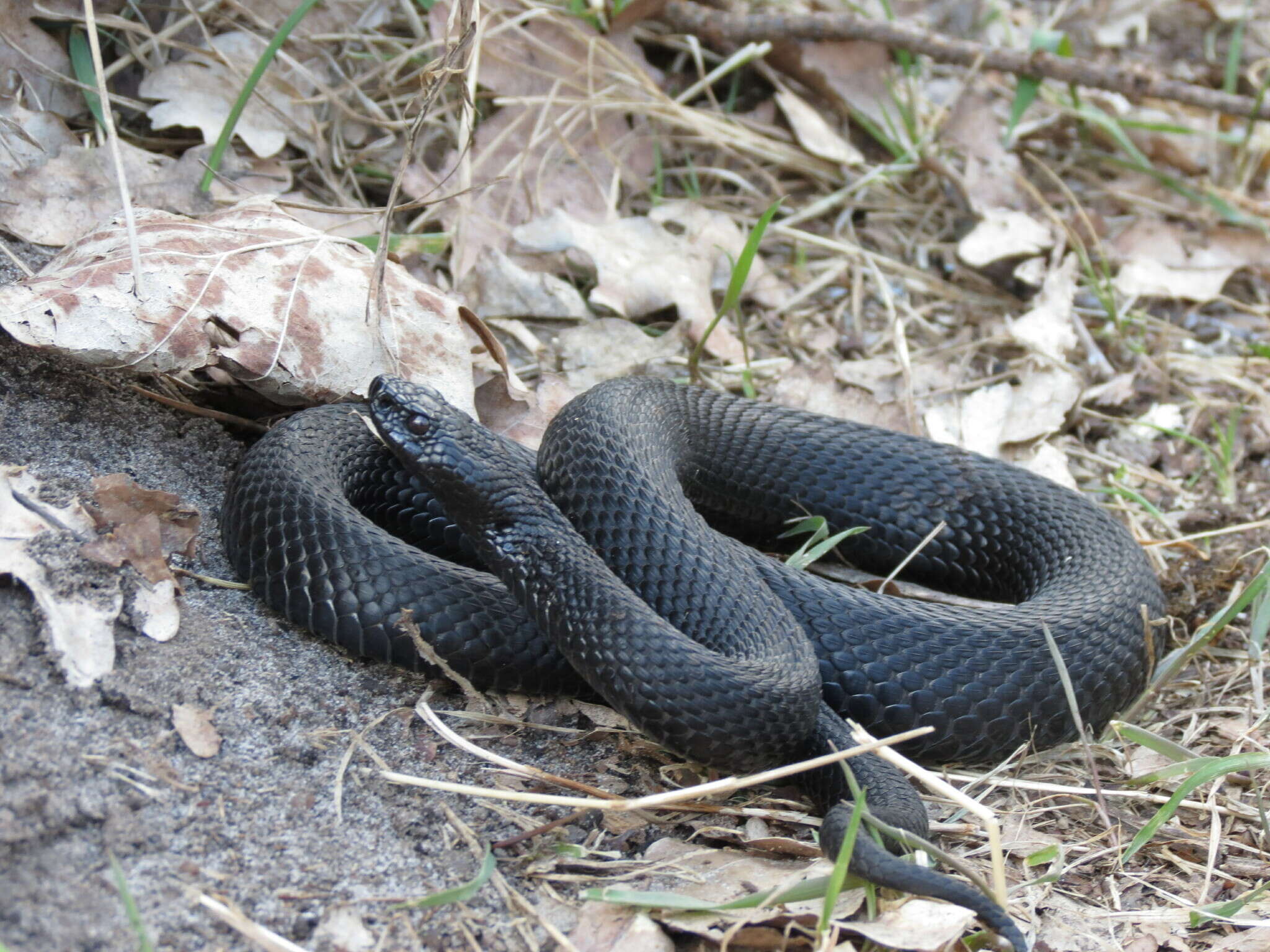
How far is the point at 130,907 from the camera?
6.92 feet

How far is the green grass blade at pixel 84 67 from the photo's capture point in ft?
15.3

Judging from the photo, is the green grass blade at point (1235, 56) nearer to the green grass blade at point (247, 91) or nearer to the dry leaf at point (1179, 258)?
the dry leaf at point (1179, 258)

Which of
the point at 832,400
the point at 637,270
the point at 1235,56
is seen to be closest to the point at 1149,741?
the point at 832,400

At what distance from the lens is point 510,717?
11.1ft

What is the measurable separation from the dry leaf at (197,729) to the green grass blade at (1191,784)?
2487mm

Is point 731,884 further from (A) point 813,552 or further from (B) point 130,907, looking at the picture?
(A) point 813,552

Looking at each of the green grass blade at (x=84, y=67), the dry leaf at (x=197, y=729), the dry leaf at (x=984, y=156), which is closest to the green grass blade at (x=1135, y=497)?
the dry leaf at (x=984, y=156)

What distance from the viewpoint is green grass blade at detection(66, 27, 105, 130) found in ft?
15.3

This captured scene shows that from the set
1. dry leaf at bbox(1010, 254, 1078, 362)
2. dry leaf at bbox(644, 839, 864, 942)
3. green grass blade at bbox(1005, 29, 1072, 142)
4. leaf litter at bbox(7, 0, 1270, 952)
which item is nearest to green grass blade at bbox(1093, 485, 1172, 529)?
leaf litter at bbox(7, 0, 1270, 952)

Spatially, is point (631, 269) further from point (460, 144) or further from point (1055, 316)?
point (1055, 316)

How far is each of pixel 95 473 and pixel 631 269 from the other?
9.07 feet

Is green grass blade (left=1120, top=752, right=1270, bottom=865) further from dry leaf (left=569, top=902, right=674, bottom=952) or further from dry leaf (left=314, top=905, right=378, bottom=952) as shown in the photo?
dry leaf (left=314, top=905, right=378, bottom=952)

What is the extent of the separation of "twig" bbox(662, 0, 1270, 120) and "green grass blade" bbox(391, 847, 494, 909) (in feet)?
17.3

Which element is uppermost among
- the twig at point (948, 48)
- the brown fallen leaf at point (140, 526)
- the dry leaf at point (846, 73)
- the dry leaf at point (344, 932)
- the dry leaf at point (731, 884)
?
the twig at point (948, 48)
